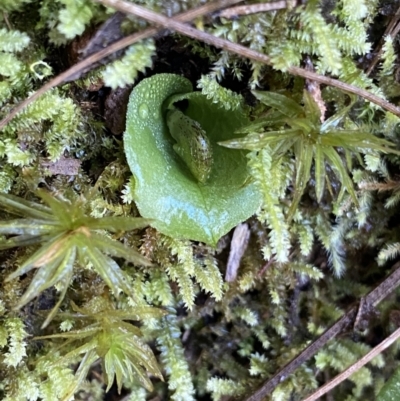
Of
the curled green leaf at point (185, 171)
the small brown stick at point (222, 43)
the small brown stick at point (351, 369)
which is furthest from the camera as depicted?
the small brown stick at point (351, 369)

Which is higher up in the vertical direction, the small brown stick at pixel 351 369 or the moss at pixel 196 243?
the moss at pixel 196 243

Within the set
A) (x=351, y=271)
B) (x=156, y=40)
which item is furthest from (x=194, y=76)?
(x=351, y=271)

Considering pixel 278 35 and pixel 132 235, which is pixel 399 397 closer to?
pixel 132 235

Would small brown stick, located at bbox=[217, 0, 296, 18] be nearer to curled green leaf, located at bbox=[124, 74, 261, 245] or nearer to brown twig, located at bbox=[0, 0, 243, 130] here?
brown twig, located at bbox=[0, 0, 243, 130]

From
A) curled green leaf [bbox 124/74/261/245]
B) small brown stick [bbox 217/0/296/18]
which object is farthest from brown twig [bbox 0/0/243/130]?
curled green leaf [bbox 124/74/261/245]

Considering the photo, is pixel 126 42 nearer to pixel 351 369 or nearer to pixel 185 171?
pixel 185 171

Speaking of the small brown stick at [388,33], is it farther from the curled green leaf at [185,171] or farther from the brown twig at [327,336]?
the brown twig at [327,336]

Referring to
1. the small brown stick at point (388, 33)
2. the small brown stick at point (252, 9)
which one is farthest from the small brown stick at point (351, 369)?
the small brown stick at point (252, 9)

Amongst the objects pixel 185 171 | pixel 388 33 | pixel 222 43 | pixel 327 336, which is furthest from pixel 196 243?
pixel 388 33
